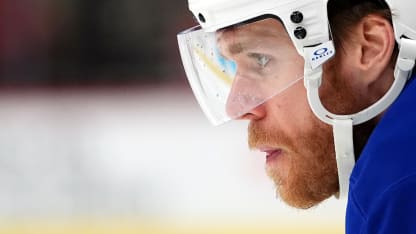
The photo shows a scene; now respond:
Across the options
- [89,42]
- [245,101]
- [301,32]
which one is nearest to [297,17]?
[301,32]

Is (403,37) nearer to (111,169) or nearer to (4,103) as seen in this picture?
(111,169)

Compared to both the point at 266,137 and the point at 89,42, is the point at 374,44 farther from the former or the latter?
the point at 89,42

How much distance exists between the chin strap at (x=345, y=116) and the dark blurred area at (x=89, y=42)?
226 centimetres

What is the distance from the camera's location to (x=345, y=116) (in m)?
1.01

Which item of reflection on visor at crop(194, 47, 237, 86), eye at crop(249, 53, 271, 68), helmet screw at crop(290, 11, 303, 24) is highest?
helmet screw at crop(290, 11, 303, 24)

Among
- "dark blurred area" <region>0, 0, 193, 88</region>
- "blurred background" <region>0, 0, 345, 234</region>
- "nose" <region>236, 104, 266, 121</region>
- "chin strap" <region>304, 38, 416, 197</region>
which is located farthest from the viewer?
"dark blurred area" <region>0, 0, 193, 88</region>

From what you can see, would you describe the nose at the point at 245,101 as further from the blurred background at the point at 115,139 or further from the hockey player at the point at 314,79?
the blurred background at the point at 115,139

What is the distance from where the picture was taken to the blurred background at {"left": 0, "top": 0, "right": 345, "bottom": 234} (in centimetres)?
256

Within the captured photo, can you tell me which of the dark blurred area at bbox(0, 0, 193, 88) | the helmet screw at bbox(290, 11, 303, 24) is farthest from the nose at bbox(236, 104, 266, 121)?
the dark blurred area at bbox(0, 0, 193, 88)

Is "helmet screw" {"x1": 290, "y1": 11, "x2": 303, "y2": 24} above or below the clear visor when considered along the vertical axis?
above

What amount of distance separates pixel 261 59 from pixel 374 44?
0.45ft

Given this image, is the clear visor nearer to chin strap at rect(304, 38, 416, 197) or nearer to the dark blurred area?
chin strap at rect(304, 38, 416, 197)

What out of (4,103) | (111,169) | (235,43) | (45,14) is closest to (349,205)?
(235,43)

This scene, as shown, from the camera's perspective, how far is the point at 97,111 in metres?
3.09
